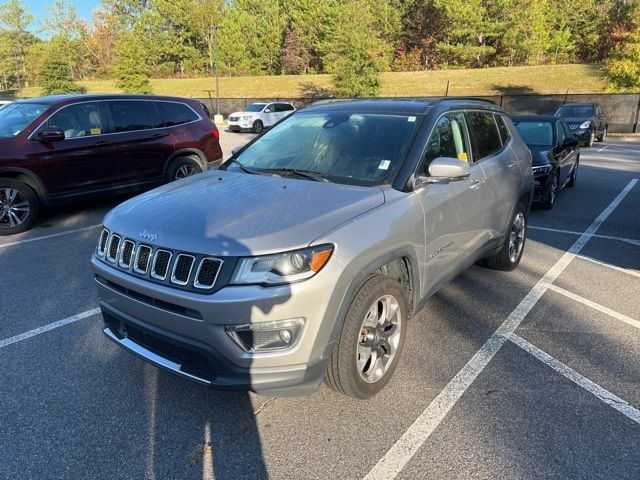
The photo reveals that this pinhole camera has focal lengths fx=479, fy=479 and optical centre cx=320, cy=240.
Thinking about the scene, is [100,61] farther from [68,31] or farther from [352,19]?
[352,19]

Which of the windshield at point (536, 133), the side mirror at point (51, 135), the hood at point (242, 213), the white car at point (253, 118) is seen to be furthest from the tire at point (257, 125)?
the hood at point (242, 213)

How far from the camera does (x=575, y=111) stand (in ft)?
64.2

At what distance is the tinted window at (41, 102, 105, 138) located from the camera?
7.10m

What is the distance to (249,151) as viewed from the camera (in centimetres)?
422

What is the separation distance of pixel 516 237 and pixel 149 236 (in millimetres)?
4078

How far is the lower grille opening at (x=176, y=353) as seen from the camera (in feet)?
8.36

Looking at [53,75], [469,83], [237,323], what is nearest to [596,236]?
[237,323]

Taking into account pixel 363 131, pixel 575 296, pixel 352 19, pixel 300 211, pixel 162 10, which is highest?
pixel 162 10

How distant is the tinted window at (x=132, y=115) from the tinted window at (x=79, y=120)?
26 centimetres

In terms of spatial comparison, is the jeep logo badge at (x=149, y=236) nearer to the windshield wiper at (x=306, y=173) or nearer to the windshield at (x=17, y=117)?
the windshield wiper at (x=306, y=173)

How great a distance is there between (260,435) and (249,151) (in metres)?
2.43

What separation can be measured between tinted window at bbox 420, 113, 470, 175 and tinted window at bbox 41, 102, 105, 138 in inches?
226

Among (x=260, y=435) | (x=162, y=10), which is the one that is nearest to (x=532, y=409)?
(x=260, y=435)

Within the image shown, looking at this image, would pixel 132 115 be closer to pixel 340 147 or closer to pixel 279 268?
pixel 340 147
